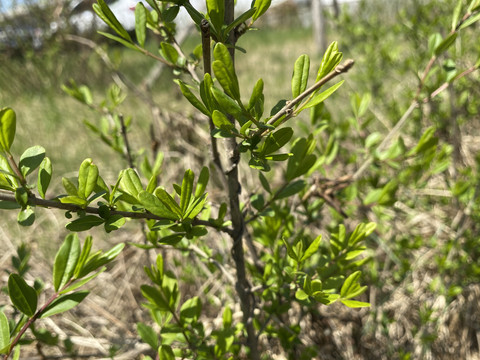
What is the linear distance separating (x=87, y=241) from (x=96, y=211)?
96mm

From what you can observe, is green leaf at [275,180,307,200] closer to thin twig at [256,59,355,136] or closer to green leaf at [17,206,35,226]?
thin twig at [256,59,355,136]

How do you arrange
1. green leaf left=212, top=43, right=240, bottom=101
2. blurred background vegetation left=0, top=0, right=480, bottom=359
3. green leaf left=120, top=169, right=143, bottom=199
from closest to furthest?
A: green leaf left=212, top=43, right=240, bottom=101, green leaf left=120, top=169, right=143, bottom=199, blurred background vegetation left=0, top=0, right=480, bottom=359

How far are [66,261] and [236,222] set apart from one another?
22 cm

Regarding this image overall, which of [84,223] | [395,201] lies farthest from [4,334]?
[395,201]

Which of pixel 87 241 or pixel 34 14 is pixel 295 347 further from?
pixel 34 14

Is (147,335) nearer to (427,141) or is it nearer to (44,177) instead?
(44,177)

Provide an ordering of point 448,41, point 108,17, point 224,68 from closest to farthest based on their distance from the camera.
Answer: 1. point 224,68
2. point 108,17
3. point 448,41

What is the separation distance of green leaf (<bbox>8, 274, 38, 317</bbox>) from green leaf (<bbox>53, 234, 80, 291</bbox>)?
3 cm

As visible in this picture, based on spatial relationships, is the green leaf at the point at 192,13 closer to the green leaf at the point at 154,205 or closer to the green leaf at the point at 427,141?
the green leaf at the point at 154,205

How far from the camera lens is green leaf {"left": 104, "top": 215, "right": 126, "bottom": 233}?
1.26 ft

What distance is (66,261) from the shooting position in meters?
0.47

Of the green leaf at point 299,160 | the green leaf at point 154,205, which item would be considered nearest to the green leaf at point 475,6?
the green leaf at point 299,160

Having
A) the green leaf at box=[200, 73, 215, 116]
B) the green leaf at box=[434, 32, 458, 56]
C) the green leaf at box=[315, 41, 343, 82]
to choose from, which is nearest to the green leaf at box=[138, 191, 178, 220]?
the green leaf at box=[200, 73, 215, 116]

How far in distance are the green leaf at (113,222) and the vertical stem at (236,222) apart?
148mm
